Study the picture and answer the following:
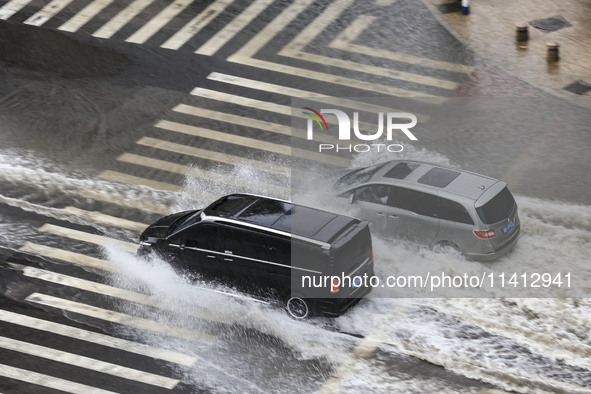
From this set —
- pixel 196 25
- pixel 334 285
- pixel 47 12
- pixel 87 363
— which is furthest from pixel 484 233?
pixel 47 12

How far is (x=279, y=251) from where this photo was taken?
15789 millimetres

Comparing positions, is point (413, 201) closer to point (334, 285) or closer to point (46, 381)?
point (334, 285)

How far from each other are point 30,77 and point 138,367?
11.7 meters

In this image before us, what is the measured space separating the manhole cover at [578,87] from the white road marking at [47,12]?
48.9ft

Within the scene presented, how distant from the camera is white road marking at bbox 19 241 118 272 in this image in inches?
696

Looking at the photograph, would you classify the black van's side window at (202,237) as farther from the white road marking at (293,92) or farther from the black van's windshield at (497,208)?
the white road marking at (293,92)

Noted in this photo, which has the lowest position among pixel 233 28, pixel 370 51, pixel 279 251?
pixel 279 251

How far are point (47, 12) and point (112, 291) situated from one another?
1273 centimetres

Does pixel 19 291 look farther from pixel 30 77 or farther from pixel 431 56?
pixel 431 56

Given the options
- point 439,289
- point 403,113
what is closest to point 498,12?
point 403,113

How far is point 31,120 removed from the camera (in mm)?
22375

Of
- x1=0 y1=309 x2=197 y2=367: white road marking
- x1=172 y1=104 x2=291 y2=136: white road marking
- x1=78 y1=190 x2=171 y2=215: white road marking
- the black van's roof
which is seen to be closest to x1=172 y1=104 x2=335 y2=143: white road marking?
x1=172 y1=104 x2=291 y2=136: white road marking

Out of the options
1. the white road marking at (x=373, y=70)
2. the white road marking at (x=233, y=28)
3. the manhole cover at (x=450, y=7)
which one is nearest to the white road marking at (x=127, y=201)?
the white road marking at (x=233, y=28)

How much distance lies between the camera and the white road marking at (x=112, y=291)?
16.3 metres
